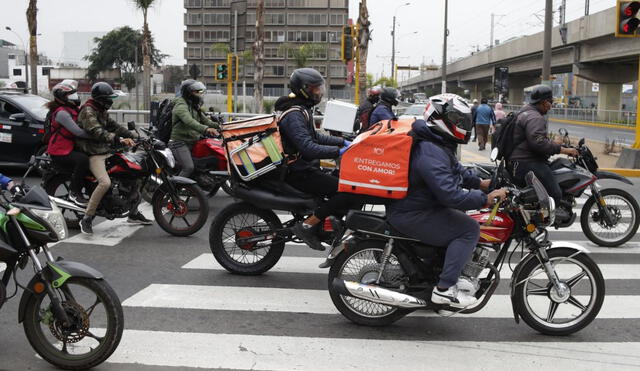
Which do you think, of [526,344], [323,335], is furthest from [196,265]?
[526,344]

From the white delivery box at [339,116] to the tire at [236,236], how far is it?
97.4 inches

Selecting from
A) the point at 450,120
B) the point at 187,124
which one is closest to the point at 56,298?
the point at 450,120

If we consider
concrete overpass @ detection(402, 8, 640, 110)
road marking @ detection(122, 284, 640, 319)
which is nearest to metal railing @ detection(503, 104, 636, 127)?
concrete overpass @ detection(402, 8, 640, 110)

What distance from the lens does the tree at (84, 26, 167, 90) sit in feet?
368

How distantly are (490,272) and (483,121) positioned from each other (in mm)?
19693

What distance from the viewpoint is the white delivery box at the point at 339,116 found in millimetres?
9039

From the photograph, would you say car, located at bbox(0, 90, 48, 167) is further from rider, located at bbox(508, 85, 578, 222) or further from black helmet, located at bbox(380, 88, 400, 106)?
rider, located at bbox(508, 85, 578, 222)

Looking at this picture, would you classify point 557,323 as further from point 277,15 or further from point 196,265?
point 277,15

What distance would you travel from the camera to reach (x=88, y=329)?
4395 mm

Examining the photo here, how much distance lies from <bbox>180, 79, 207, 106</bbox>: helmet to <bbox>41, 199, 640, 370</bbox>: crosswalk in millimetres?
4129

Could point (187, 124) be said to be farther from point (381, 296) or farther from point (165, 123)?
point (381, 296)

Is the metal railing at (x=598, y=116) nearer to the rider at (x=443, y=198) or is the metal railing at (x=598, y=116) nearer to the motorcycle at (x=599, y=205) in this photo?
the motorcycle at (x=599, y=205)

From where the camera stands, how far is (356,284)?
5242 millimetres

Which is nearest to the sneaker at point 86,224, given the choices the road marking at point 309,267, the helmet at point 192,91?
the road marking at point 309,267
